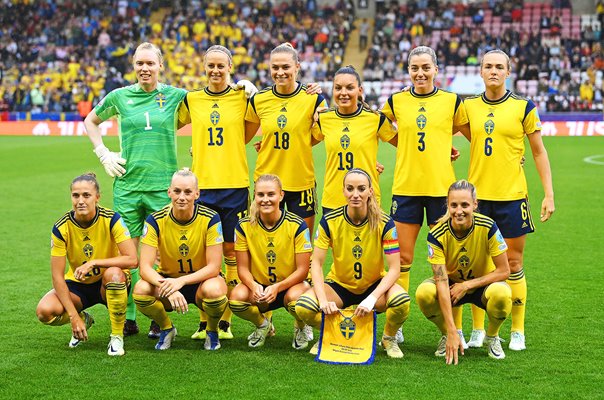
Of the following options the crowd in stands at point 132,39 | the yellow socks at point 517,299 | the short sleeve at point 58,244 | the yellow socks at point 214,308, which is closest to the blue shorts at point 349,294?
the yellow socks at point 214,308

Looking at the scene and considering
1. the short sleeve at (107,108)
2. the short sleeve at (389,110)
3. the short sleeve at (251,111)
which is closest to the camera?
the short sleeve at (389,110)

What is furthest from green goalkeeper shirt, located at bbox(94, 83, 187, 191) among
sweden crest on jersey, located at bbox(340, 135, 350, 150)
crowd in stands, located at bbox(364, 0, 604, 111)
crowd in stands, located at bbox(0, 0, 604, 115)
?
crowd in stands, located at bbox(364, 0, 604, 111)

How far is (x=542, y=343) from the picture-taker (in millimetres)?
5633

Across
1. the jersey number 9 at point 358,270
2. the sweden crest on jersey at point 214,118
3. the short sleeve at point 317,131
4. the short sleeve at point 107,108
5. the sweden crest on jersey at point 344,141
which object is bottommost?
the jersey number 9 at point 358,270

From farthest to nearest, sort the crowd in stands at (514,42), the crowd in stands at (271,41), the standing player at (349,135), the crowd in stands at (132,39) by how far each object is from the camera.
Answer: the crowd in stands at (132,39) → the crowd in stands at (271,41) → the crowd in stands at (514,42) → the standing player at (349,135)

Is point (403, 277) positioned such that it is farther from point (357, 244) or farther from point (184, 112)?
point (184, 112)

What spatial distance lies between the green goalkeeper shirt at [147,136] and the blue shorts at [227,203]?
1.10 feet

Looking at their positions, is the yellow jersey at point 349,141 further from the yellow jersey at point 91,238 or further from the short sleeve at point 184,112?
the yellow jersey at point 91,238

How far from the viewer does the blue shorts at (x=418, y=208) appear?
5.83 meters

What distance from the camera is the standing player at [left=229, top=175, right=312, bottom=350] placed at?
5543 mm

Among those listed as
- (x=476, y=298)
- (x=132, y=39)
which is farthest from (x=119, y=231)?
(x=132, y=39)

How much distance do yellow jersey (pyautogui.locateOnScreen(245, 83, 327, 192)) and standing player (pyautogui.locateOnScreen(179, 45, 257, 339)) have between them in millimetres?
138

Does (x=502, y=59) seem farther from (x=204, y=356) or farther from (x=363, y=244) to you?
(x=204, y=356)

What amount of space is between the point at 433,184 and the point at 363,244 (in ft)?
2.25
